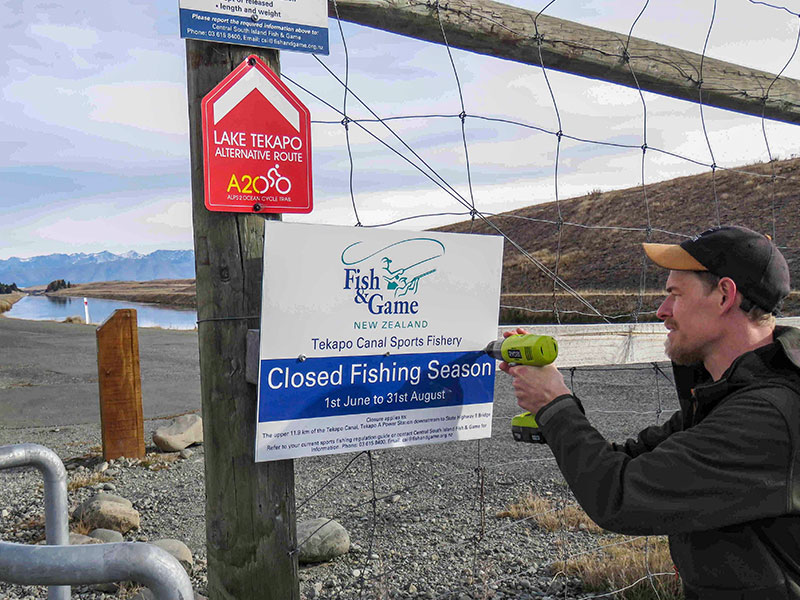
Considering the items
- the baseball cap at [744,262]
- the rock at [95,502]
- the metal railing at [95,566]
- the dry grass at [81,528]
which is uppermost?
the baseball cap at [744,262]

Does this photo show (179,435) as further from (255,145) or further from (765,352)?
(765,352)

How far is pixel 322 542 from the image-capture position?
4.08m

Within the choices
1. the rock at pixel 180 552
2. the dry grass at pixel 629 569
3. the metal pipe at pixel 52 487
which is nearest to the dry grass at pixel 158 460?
the rock at pixel 180 552

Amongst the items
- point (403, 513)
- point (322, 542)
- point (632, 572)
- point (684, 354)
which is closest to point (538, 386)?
point (684, 354)

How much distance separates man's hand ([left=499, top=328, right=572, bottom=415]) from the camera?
220 cm

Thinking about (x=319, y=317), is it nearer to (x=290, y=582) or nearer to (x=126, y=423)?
(x=290, y=582)

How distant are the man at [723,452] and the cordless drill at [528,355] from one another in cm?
6

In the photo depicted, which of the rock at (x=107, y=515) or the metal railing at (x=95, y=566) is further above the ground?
the metal railing at (x=95, y=566)

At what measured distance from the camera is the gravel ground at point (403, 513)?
3760 millimetres

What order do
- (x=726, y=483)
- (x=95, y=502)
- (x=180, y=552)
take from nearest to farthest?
(x=726, y=483)
(x=180, y=552)
(x=95, y=502)

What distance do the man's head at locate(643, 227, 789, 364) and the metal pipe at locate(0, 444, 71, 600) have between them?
1919 millimetres

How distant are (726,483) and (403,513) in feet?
10.8

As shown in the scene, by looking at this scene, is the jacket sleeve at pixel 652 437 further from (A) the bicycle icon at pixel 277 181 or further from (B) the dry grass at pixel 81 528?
(B) the dry grass at pixel 81 528

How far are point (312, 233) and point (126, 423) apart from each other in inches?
182
